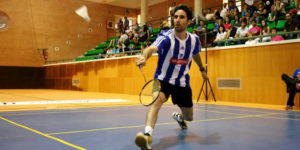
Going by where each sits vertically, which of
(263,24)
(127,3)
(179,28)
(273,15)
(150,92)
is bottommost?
(150,92)

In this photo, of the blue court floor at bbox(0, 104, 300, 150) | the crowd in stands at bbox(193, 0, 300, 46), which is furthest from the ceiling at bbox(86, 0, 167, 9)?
the blue court floor at bbox(0, 104, 300, 150)

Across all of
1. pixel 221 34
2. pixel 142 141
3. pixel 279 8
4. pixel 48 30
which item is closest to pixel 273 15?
pixel 279 8

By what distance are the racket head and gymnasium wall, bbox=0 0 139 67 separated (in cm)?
1999

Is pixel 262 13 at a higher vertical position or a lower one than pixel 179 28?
higher

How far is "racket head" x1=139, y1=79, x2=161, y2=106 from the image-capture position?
317 centimetres

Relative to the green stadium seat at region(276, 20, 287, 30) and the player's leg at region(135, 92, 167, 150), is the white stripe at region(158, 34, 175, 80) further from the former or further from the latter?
the green stadium seat at region(276, 20, 287, 30)

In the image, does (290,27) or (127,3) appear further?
(127,3)

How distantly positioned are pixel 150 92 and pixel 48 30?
20.9 meters

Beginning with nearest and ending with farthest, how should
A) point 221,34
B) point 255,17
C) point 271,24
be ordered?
point 271,24
point 255,17
point 221,34

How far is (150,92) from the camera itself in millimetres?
3285

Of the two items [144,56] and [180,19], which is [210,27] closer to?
[180,19]

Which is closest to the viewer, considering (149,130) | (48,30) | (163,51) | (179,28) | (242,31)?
(149,130)

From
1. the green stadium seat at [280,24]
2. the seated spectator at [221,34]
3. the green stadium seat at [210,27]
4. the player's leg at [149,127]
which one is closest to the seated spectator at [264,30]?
the green stadium seat at [280,24]

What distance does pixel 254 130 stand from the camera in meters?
4.27
